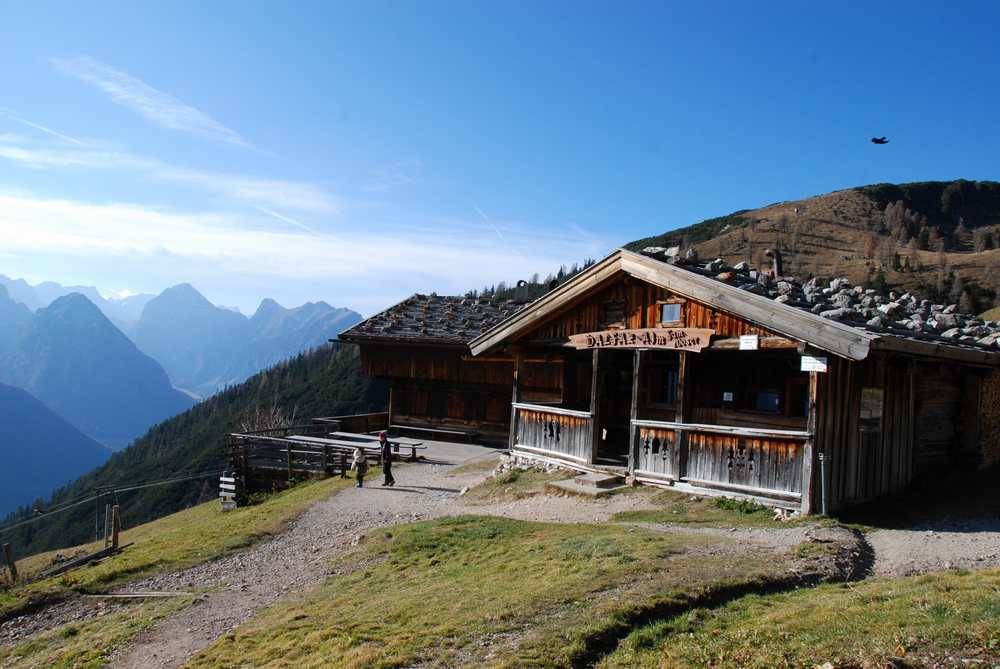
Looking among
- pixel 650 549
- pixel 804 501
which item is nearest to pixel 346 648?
pixel 650 549

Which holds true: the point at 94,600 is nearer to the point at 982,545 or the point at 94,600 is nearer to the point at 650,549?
the point at 650,549

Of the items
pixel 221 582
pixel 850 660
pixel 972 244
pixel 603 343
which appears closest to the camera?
pixel 850 660

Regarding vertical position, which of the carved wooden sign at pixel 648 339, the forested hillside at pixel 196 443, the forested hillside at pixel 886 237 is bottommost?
the forested hillside at pixel 196 443

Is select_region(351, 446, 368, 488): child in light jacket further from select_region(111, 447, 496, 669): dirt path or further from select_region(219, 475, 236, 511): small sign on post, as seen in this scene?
select_region(219, 475, 236, 511): small sign on post

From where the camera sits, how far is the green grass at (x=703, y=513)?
40.8 feet

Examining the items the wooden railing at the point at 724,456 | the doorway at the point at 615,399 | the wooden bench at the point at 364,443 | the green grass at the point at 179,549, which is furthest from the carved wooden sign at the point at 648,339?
the green grass at the point at 179,549

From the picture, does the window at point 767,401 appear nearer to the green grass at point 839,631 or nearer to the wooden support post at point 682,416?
the wooden support post at point 682,416

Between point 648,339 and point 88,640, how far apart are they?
11.6 metres

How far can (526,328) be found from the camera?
739 inches

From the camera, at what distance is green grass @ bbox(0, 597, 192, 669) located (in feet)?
33.6

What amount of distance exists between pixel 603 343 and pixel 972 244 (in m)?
61.1

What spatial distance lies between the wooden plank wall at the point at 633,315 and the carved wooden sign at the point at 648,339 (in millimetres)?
208

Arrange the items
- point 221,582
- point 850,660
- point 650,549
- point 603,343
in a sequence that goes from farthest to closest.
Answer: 1. point 603,343
2. point 221,582
3. point 650,549
4. point 850,660

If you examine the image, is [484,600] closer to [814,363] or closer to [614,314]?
[814,363]
